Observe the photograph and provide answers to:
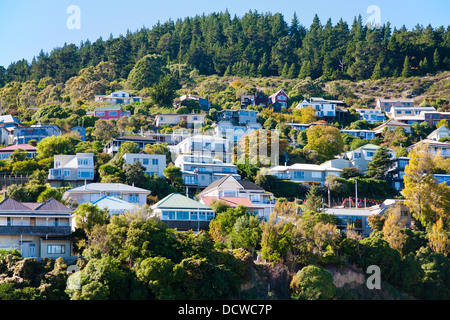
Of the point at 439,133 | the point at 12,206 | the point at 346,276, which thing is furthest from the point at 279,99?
the point at 12,206

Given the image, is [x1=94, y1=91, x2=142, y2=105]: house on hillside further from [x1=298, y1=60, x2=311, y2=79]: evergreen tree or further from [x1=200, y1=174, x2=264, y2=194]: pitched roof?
[x1=200, y1=174, x2=264, y2=194]: pitched roof

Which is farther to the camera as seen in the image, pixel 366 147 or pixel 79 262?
pixel 366 147

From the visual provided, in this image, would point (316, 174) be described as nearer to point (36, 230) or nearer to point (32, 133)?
point (36, 230)

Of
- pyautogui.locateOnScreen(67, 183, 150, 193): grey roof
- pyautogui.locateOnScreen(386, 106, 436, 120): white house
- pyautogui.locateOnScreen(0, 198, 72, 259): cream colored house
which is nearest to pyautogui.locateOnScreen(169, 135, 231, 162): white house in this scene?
pyautogui.locateOnScreen(67, 183, 150, 193): grey roof

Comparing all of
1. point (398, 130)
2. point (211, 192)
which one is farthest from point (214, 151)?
point (398, 130)

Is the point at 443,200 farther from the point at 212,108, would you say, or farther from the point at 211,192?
the point at 212,108

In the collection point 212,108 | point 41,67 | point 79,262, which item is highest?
point 41,67
